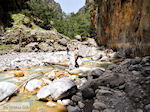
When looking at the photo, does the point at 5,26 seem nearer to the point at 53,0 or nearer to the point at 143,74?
the point at 143,74

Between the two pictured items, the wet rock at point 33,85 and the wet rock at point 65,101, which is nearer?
the wet rock at point 65,101

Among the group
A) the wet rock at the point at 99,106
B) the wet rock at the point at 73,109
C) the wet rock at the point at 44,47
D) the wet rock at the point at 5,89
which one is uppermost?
the wet rock at the point at 44,47

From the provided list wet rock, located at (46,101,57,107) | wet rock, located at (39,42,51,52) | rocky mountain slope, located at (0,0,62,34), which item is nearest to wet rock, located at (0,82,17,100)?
wet rock, located at (46,101,57,107)

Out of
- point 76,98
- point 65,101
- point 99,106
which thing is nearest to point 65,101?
point 65,101

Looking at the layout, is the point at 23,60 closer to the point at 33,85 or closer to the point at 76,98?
the point at 33,85

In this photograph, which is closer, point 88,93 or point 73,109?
point 73,109

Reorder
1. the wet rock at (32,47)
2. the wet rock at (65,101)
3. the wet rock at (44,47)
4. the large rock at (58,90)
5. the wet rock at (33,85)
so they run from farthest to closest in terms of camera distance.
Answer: the wet rock at (44,47)
the wet rock at (32,47)
the wet rock at (33,85)
the large rock at (58,90)
the wet rock at (65,101)

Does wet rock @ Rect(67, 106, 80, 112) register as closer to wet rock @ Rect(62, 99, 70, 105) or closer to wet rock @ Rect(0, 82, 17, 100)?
wet rock @ Rect(62, 99, 70, 105)

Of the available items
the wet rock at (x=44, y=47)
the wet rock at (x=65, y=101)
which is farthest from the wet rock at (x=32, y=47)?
the wet rock at (x=65, y=101)

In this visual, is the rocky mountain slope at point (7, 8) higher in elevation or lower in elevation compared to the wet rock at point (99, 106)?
higher

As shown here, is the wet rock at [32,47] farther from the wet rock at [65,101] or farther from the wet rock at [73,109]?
the wet rock at [73,109]

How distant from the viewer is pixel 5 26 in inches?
628

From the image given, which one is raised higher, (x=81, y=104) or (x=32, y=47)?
(x=32, y=47)

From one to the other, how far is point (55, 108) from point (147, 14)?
18.5ft
